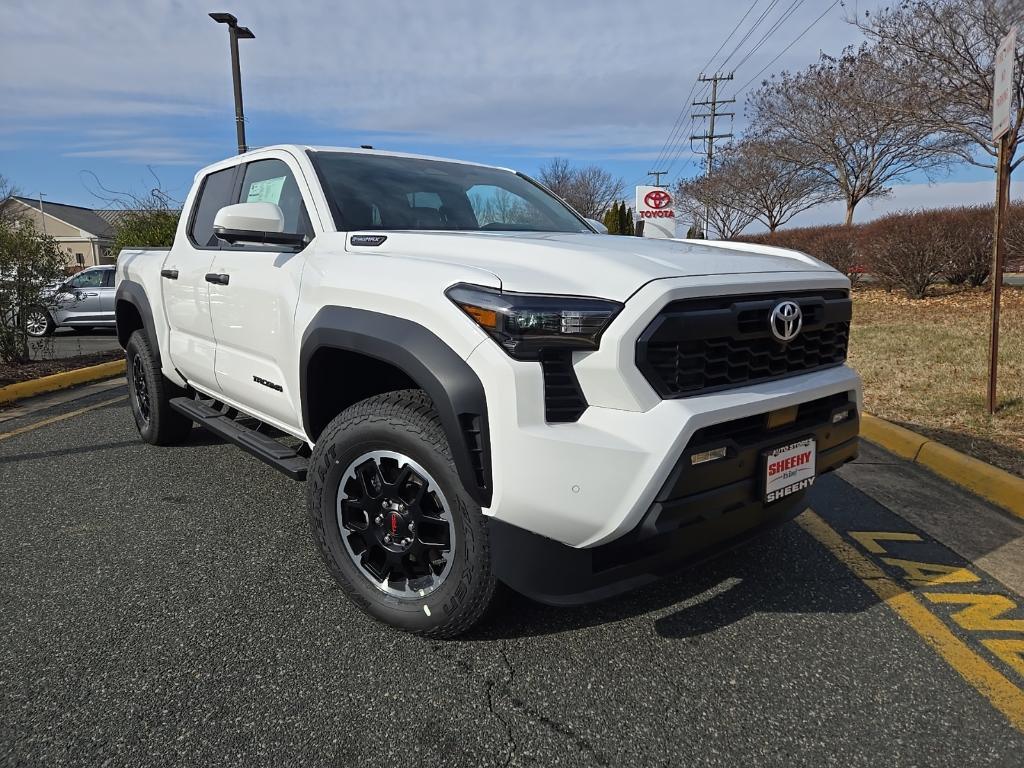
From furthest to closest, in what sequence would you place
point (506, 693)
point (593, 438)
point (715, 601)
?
point (715, 601), point (506, 693), point (593, 438)

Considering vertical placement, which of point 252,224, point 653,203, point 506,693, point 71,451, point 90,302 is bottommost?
point 506,693

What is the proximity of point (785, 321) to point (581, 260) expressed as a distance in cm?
77

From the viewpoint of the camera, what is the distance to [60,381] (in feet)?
23.8

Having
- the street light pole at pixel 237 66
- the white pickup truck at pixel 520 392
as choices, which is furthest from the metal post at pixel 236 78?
the white pickup truck at pixel 520 392

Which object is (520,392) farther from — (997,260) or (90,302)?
(90,302)

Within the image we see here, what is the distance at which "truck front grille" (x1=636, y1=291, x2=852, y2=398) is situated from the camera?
1.99 metres

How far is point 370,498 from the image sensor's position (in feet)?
8.07

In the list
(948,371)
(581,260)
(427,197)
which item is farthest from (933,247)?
(581,260)

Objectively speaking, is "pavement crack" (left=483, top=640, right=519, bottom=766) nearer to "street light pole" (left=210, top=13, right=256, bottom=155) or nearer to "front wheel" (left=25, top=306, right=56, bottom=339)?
"front wheel" (left=25, top=306, right=56, bottom=339)

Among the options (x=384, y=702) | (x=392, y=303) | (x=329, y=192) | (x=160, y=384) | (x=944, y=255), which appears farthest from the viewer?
(x=944, y=255)

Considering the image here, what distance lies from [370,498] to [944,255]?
13.1m

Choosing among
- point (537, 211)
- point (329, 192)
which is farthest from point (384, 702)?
point (537, 211)

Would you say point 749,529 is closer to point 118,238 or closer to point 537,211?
point 537,211

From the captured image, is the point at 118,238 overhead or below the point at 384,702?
overhead
